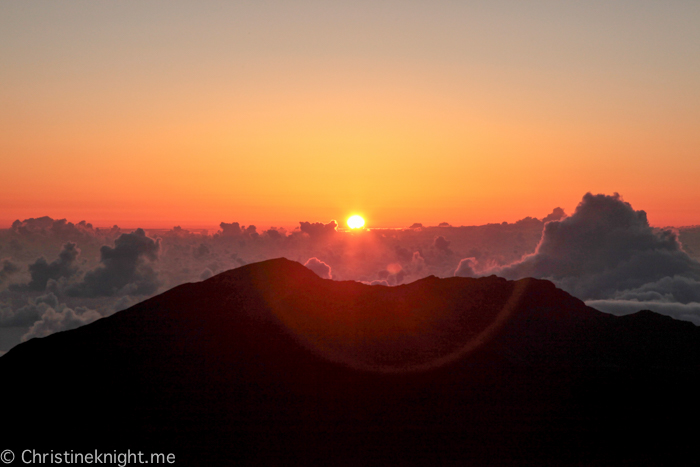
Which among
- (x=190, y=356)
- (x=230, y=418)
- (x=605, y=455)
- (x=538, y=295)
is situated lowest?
(x=605, y=455)

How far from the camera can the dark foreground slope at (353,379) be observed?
90.4 m

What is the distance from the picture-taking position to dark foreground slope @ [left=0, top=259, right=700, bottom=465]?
90.4m

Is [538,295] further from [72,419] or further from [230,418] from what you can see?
[72,419]

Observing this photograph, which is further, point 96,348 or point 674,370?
point 674,370

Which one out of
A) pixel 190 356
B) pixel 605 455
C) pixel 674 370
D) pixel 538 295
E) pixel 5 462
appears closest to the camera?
pixel 5 462

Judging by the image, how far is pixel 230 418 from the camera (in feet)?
312

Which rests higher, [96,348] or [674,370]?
[96,348]

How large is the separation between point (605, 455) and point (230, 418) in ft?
209

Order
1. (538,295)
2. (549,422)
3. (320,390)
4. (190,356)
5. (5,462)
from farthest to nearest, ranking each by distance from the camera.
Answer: (538,295) < (190,356) < (320,390) < (549,422) < (5,462)

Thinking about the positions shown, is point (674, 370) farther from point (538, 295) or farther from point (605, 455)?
point (605, 455)

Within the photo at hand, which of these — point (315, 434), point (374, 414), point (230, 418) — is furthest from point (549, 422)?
point (230, 418)

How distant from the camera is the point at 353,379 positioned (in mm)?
110062

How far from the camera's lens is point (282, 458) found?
3378 inches

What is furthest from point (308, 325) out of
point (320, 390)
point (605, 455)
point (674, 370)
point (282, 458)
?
point (674, 370)
